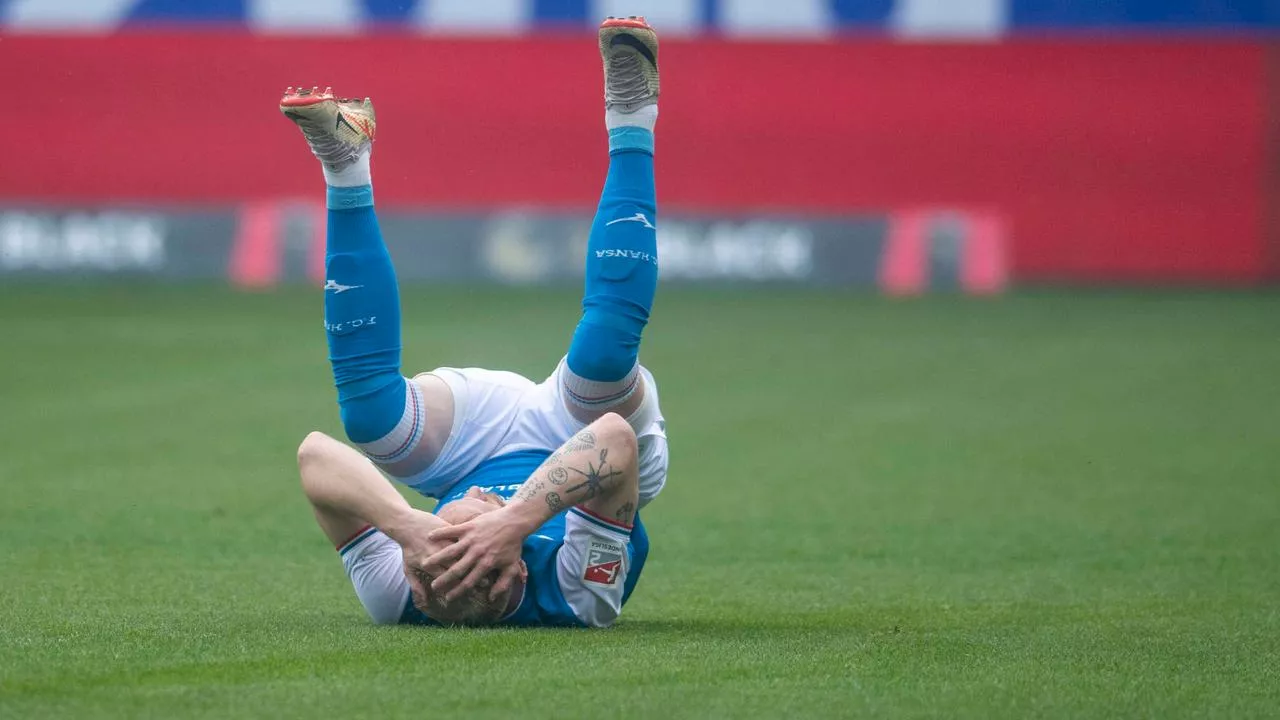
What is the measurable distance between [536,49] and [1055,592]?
50.8 feet

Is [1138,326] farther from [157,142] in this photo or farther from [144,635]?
[144,635]

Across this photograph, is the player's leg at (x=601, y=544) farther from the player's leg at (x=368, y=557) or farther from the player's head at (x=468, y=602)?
the player's leg at (x=368, y=557)

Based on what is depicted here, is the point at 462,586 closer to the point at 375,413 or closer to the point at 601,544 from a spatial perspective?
the point at 601,544

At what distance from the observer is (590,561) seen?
5039 millimetres

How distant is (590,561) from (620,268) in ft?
2.76

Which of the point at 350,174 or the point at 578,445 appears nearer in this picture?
the point at 578,445

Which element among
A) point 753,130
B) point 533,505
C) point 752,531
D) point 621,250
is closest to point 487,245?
point 753,130

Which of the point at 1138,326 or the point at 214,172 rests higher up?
the point at 214,172

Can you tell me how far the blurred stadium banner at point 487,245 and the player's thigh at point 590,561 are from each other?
46.7 feet

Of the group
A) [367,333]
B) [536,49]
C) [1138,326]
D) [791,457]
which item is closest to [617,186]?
[367,333]

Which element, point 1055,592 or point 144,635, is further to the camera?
point 1055,592

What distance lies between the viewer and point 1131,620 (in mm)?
5453

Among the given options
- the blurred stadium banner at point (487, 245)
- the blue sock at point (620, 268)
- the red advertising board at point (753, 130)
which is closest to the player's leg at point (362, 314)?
the blue sock at point (620, 268)

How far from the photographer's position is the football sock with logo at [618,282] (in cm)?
518
